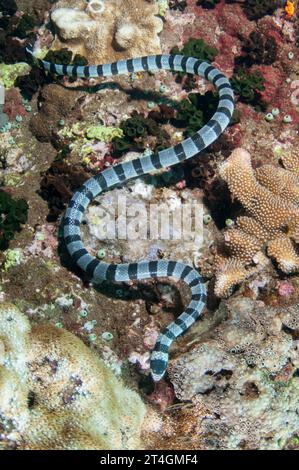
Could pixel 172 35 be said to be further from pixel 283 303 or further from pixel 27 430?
pixel 27 430

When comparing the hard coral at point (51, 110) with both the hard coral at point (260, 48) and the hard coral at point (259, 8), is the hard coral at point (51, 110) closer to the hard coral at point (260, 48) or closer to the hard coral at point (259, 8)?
the hard coral at point (260, 48)

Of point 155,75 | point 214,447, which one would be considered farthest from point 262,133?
point 214,447

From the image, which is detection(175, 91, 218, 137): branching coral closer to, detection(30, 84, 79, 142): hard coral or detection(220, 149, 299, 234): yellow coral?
detection(220, 149, 299, 234): yellow coral

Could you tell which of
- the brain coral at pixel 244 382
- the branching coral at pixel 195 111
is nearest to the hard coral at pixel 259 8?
the branching coral at pixel 195 111

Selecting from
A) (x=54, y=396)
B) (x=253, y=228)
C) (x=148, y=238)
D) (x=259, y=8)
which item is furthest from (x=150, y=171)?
(x=259, y=8)
